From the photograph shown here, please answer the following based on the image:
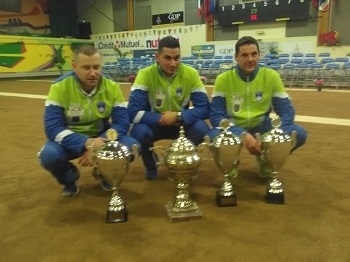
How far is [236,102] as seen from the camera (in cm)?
226

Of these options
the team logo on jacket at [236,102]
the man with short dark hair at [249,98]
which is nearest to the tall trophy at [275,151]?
the man with short dark hair at [249,98]

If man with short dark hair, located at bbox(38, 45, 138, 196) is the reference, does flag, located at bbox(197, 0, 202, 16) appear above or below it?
above

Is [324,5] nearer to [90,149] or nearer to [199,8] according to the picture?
[199,8]

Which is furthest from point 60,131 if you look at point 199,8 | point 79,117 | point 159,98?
point 199,8

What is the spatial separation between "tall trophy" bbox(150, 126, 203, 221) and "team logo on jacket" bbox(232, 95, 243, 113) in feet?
2.13

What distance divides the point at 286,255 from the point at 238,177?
1.02m

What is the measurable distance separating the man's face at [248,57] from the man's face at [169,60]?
1.27 feet

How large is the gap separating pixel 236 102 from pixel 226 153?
548 mm

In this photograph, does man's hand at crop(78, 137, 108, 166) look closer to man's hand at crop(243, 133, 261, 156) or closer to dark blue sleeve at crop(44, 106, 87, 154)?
dark blue sleeve at crop(44, 106, 87, 154)

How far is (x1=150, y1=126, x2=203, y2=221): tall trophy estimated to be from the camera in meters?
1.68

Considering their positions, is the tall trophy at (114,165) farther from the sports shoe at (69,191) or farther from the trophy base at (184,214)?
the sports shoe at (69,191)

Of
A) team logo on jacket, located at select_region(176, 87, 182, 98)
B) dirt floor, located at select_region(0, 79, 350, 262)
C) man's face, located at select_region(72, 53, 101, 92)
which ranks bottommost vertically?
dirt floor, located at select_region(0, 79, 350, 262)

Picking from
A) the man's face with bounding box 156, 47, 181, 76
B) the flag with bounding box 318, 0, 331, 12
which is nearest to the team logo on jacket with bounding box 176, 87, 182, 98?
the man's face with bounding box 156, 47, 181, 76

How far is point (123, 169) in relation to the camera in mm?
1697
